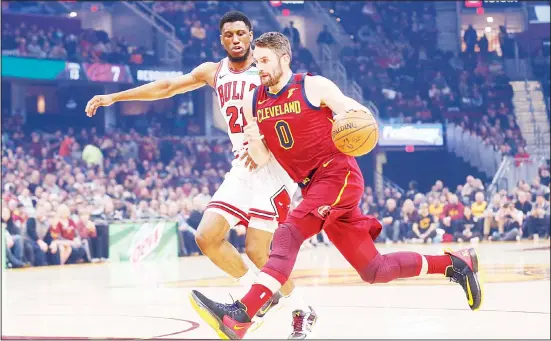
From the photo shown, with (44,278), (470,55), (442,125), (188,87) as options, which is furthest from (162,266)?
(470,55)

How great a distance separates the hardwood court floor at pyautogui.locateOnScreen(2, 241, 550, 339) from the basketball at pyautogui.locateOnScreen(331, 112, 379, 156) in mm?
2021

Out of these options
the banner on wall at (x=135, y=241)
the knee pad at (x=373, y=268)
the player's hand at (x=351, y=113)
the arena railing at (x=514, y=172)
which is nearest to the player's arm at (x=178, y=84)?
the player's hand at (x=351, y=113)

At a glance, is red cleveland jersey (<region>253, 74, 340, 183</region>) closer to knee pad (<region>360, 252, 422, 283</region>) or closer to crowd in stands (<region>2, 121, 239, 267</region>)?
knee pad (<region>360, 252, 422, 283</region>)

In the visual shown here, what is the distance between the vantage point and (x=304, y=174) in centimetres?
640

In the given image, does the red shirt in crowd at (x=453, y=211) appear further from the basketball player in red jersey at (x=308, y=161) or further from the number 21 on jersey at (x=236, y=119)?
the basketball player in red jersey at (x=308, y=161)

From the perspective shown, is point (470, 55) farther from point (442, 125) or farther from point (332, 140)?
point (332, 140)

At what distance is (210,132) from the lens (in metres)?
30.4

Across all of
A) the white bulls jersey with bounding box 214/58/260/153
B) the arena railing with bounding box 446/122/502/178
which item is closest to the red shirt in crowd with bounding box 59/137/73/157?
the arena railing with bounding box 446/122/502/178

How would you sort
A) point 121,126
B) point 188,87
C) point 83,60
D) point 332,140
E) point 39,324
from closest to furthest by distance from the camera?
1. point 332,140
2. point 188,87
3. point 39,324
4. point 83,60
5. point 121,126

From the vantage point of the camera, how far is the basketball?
A: 593 centimetres

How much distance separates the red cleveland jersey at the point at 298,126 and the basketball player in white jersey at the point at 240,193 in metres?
0.81

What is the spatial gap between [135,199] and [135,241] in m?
3.38

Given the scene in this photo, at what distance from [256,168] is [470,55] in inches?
1134

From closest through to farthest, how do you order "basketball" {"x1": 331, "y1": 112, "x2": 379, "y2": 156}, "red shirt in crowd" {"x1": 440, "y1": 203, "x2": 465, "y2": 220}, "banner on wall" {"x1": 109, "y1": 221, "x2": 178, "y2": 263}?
1. "basketball" {"x1": 331, "y1": 112, "x2": 379, "y2": 156}
2. "banner on wall" {"x1": 109, "y1": 221, "x2": 178, "y2": 263}
3. "red shirt in crowd" {"x1": 440, "y1": 203, "x2": 465, "y2": 220}
